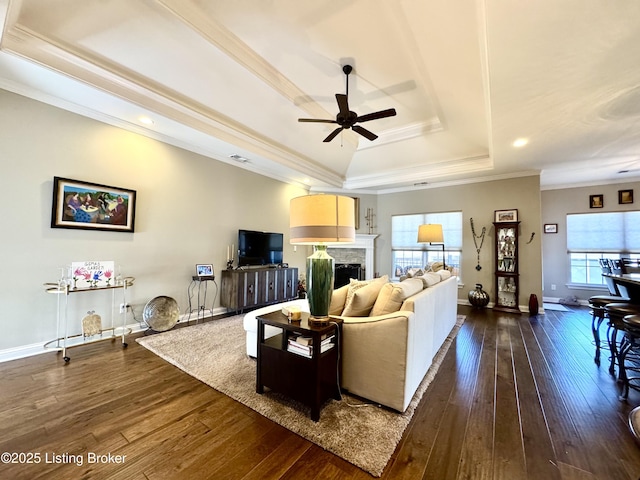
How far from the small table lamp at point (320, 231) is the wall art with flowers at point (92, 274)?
2702 millimetres

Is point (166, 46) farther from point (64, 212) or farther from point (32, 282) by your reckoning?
point (32, 282)

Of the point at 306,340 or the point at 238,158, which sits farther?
the point at 238,158

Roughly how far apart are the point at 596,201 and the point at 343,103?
6.62 metres

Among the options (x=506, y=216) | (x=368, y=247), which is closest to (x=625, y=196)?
(x=506, y=216)

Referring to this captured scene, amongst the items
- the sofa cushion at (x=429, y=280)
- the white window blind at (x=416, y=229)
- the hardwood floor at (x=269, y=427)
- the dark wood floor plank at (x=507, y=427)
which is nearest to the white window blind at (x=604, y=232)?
the white window blind at (x=416, y=229)

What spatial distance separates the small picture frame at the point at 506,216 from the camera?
17.4ft

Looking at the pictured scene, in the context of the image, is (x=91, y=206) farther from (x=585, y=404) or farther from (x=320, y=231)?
(x=585, y=404)

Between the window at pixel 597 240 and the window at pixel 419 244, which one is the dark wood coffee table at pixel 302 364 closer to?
the window at pixel 419 244

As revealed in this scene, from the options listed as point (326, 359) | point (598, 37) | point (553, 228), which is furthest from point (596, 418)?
point (553, 228)

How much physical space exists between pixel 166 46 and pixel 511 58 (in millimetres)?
3239

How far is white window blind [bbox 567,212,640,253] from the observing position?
5.52 meters

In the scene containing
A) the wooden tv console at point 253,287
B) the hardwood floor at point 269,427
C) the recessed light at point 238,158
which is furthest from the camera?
the recessed light at point 238,158

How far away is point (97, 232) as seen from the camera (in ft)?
11.0

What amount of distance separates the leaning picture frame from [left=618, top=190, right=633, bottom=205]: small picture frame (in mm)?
9268
